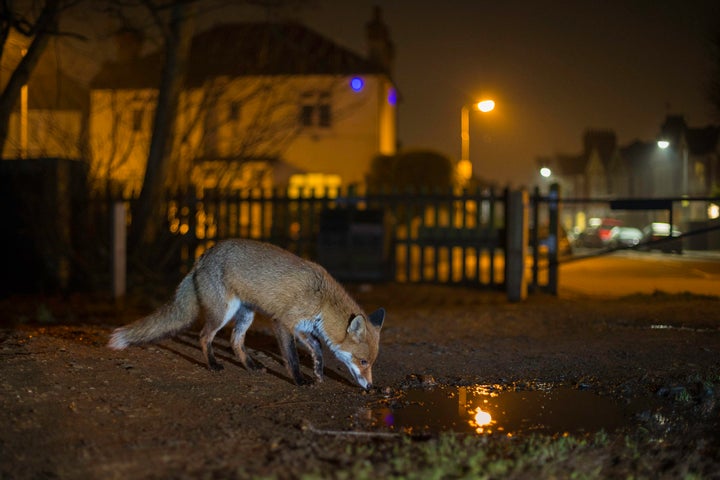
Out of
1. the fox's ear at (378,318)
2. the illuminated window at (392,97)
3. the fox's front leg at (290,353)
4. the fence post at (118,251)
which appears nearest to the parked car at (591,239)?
the illuminated window at (392,97)

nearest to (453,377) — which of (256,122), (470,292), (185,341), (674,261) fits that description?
(185,341)

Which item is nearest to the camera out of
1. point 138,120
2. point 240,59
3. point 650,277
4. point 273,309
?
point 273,309

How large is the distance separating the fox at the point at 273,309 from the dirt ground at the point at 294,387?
24 cm

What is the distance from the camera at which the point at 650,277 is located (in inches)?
755

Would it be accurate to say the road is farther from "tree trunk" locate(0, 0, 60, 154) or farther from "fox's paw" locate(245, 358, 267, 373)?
"tree trunk" locate(0, 0, 60, 154)

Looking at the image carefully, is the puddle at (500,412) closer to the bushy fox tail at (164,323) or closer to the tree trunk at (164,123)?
the bushy fox tail at (164,323)

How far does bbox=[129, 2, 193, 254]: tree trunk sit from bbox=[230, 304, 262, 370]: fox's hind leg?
8.09 meters

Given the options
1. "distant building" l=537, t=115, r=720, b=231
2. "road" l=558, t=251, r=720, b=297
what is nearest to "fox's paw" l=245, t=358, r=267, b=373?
"road" l=558, t=251, r=720, b=297

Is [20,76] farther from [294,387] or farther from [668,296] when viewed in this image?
[668,296]

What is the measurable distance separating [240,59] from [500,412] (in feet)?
42.0

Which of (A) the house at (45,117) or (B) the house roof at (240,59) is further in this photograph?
(B) the house roof at (240,59)

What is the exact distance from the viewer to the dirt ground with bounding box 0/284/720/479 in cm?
482

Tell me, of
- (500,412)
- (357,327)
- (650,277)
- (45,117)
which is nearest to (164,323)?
(357,327)

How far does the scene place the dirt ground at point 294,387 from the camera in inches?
190
